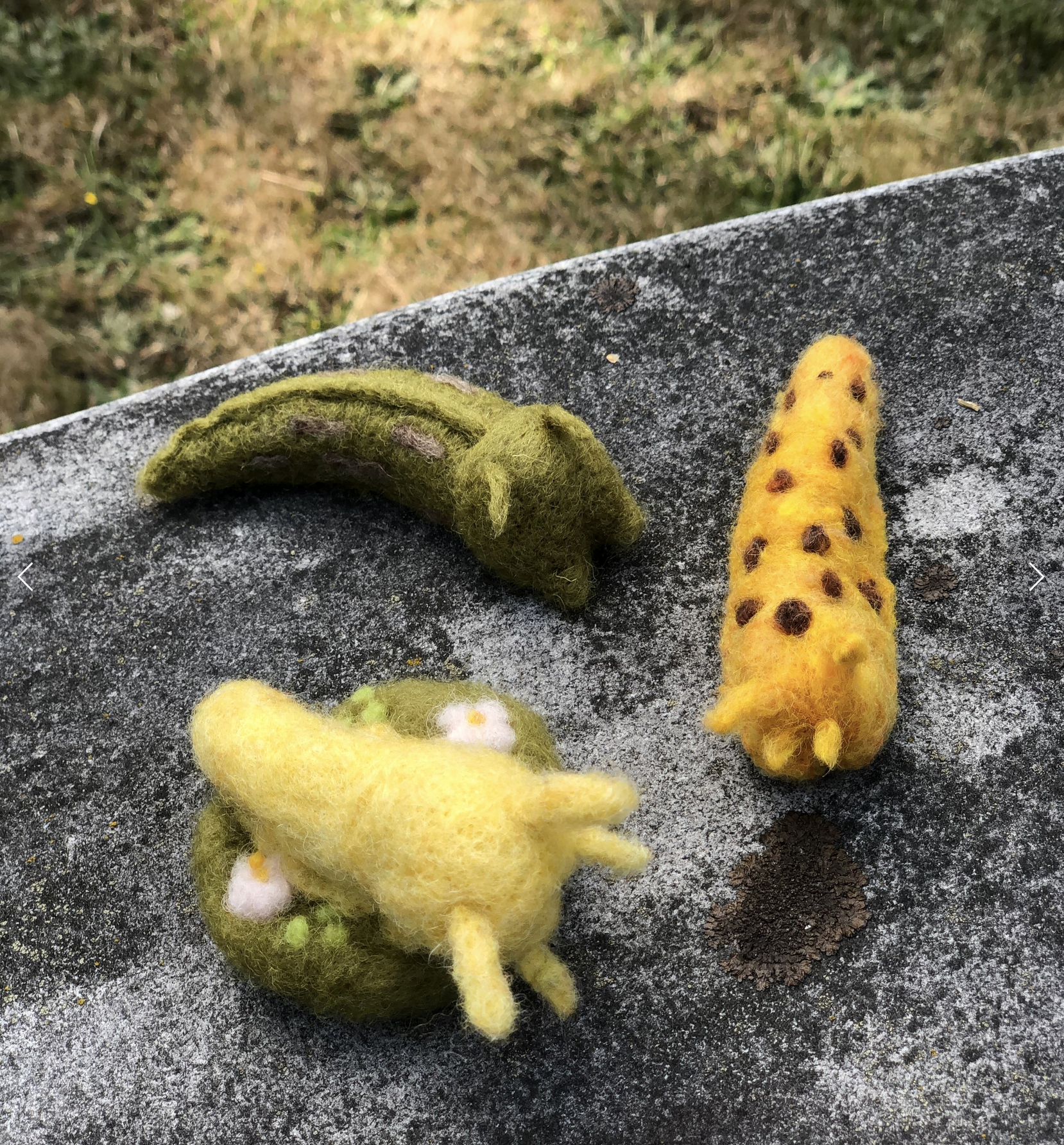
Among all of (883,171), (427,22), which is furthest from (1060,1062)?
(427,22)

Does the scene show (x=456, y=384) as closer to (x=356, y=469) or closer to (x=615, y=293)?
(x=356, y=469)

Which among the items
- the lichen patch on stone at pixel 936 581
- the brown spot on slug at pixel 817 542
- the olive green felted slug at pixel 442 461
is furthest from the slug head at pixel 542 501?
the lichen patch on stone at pixel 936 581

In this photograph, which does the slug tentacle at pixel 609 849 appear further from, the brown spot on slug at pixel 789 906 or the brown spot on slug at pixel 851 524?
the brown spot on slug at pixel 851 524

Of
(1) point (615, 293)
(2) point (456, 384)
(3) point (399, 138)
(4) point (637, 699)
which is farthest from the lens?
(3) point (399, 138)

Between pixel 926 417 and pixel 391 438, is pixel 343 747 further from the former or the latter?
pixel 926 417

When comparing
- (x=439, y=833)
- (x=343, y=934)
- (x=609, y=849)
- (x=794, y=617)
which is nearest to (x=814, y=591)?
(x=794, y=617)

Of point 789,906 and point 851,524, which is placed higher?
point 851,524
